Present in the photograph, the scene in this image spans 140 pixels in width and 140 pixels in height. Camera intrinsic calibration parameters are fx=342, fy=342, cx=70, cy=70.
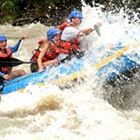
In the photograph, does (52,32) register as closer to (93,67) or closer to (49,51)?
(49,51)

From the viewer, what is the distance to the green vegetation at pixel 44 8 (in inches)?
451

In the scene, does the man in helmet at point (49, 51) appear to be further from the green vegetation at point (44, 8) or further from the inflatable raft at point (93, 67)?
the green vegetation at point (44, 8)

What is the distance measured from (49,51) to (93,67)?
826 mm

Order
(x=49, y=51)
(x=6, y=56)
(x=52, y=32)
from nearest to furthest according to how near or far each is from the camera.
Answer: (x=52, y=32) < (x=49, y=51) < (x=6, y=56)

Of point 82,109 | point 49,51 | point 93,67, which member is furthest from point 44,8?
point 82,109

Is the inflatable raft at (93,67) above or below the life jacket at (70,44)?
below

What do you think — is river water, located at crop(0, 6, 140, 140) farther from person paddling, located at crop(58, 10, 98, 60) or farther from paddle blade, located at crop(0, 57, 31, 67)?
paddle blade, located at crop(0, 57, 31, 67)

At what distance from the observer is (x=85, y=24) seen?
5.89 meters

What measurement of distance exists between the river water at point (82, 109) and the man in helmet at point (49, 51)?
42 centimetres

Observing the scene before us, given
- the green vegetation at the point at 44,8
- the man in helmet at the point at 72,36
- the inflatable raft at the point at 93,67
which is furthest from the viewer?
the green vegetation at the point at 44,8

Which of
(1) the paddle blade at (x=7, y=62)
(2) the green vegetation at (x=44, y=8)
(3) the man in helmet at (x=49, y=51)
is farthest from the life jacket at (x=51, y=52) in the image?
(2) the green vegetation at (x=44, y=8)

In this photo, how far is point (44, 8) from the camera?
11.9 m

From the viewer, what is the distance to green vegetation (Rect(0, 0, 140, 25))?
11453 millimetres

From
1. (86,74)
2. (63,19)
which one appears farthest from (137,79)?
(63,19)
